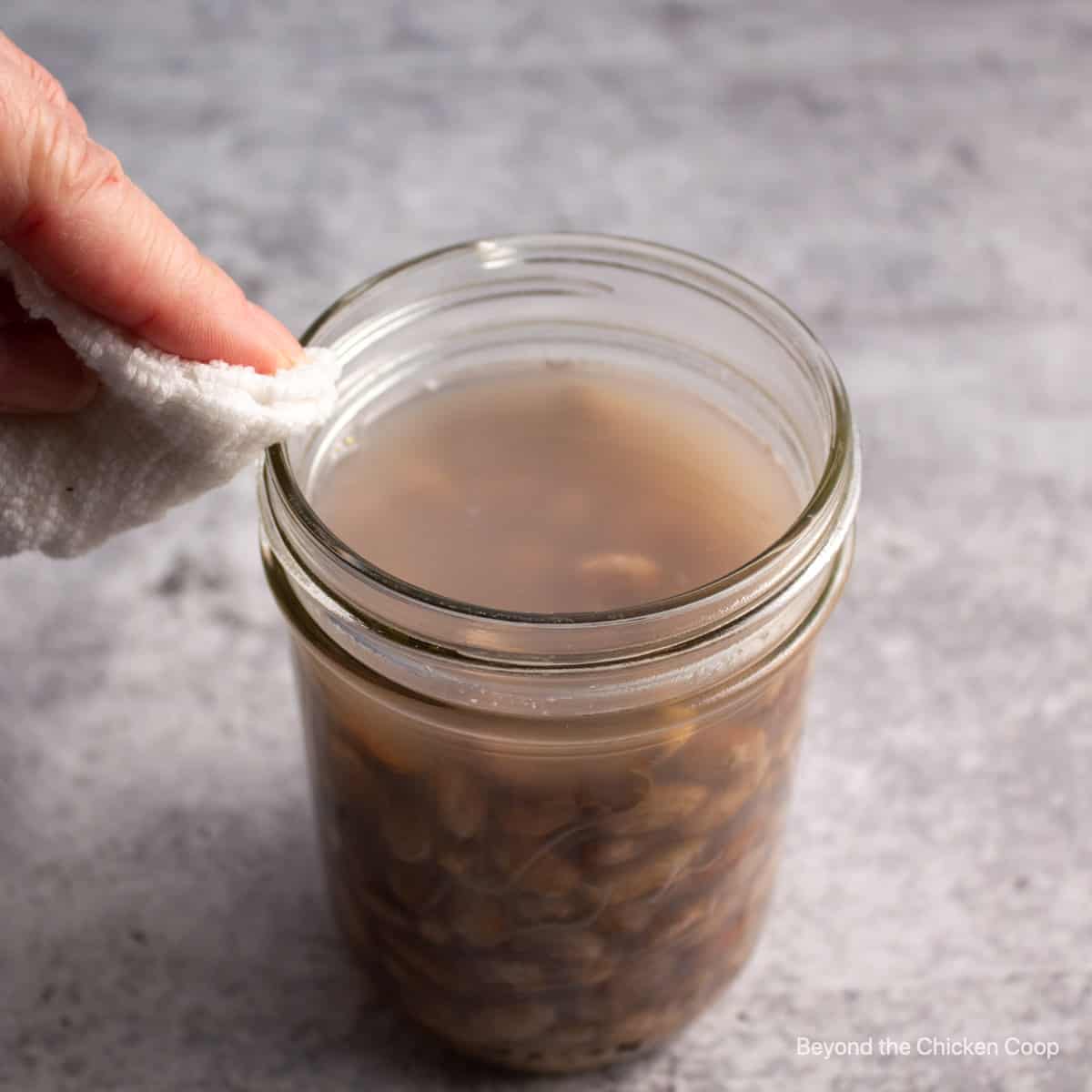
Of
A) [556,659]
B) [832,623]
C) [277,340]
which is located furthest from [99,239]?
[832,623]

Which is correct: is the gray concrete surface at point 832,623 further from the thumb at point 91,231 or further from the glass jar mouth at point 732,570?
the thumb at point 91,231

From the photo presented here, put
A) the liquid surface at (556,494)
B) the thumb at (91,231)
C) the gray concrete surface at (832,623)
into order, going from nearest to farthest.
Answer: the thumb at (91,231)
the liquid surface at (556,494)
the gray concrete surface at (832,623)

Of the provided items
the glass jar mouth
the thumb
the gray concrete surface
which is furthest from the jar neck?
the gray concrete surface

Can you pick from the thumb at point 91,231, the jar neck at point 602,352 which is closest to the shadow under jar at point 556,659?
the jar neck at point 602,352

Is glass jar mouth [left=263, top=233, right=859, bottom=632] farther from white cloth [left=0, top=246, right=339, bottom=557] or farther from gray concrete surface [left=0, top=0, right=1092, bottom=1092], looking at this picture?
gray concrete surface [left=0, top=0, right=1092, bottom=1092]

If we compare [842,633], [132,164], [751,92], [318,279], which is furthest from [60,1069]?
[751,92]

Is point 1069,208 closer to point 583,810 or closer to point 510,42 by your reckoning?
point 510,42

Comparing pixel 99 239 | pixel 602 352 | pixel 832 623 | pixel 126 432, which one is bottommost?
pixel 832 623

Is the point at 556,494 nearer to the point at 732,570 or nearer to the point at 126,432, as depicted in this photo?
the point at 732,570
